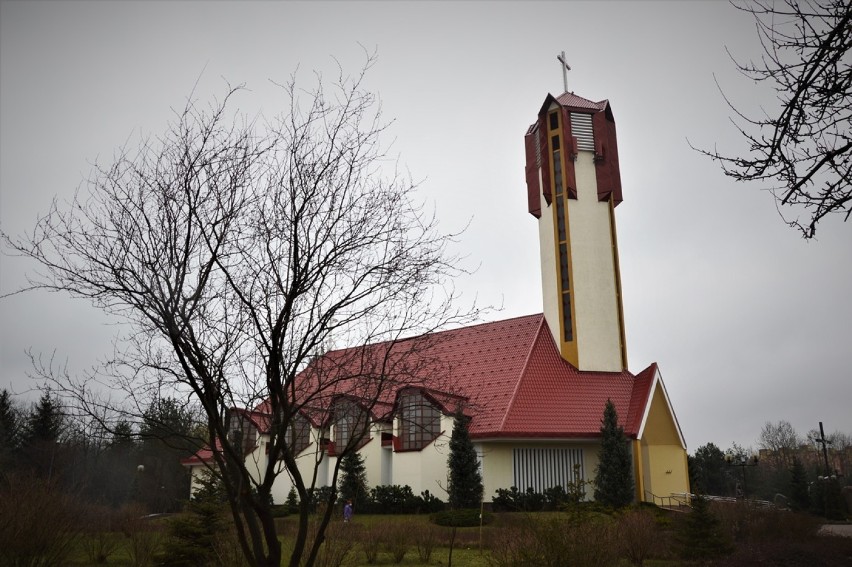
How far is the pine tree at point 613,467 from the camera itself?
2652 cm

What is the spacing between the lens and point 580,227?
32625 millimetres

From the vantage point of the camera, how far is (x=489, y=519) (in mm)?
24000

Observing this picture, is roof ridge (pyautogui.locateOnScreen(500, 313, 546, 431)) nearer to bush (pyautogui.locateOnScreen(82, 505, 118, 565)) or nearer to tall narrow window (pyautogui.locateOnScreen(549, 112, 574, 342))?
tall narrow window (pyautogui.locateOnScreen(549, 112, 574, 342))

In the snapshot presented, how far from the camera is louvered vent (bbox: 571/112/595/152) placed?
110ft

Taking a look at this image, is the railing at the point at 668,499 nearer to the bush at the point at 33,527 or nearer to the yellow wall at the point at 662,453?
the yellow wall at the point at 662,453

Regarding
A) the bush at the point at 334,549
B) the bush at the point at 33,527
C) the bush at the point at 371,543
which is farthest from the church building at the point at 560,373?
the bush at the point at 33,527

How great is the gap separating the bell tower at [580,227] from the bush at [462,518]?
980 cm

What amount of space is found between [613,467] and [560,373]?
5.28 metres

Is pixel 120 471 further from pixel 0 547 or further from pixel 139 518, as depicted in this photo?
pixel 0 547

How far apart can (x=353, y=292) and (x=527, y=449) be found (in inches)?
868

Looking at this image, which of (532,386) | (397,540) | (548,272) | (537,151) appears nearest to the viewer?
(397,540)

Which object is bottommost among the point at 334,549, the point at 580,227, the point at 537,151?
the point at 334,549

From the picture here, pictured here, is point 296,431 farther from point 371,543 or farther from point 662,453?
point 662,453

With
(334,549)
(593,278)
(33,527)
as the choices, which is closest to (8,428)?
(593,278)
